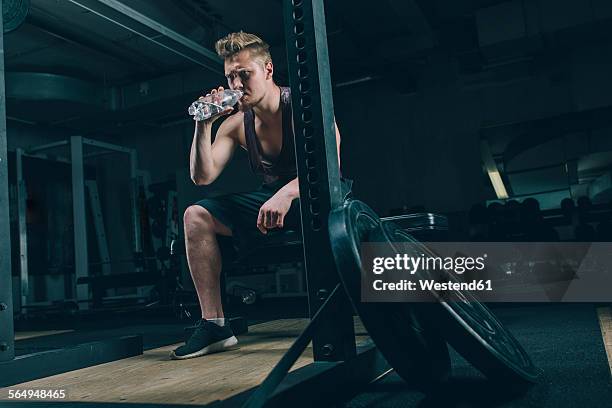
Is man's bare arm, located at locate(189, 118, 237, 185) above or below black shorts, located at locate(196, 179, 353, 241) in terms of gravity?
above

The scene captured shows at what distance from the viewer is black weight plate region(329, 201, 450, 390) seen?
978 mm

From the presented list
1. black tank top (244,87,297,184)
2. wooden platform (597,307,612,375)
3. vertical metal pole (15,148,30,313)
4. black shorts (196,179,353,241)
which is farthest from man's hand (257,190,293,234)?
vertical metal pole (15,148,30,313)

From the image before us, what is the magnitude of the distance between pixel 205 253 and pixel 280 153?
41cm

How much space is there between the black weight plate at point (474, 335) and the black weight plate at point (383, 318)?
5cm

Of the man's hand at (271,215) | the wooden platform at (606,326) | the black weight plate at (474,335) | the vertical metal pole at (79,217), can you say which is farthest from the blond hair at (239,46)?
the vertical metal pole at (79,217)

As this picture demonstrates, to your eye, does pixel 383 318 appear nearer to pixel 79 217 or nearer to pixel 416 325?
pixel 416 325

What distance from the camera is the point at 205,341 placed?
177 cm

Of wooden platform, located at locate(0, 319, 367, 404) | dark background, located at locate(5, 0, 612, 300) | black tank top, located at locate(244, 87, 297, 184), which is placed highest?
dark background, located at locate(5, 0, 612, 300)

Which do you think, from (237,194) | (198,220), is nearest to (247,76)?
(237,194)

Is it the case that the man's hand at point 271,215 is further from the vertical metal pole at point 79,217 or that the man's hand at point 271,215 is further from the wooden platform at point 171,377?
Answer: the vertical metal pole at point 79,217

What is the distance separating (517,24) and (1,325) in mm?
5766

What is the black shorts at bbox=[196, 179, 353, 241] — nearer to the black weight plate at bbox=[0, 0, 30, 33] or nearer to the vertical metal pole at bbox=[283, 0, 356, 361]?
the vertical metal pole at bbox=[283, 0, 356, 361]

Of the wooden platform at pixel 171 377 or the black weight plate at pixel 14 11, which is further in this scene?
the black weight plate at pixel 14 11

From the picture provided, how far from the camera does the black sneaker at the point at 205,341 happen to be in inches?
68.1
